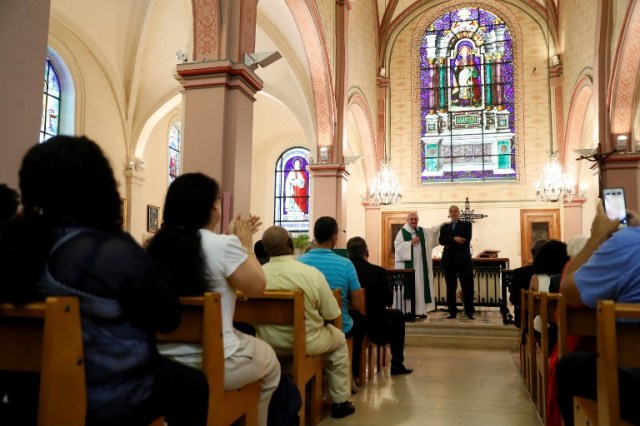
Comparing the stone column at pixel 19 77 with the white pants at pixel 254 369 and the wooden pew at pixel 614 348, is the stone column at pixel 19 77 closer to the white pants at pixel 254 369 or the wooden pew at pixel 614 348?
the white pants at pixel 254 369

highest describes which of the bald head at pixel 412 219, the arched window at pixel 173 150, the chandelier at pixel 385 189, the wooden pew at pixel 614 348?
the arched window at pixel 173 150

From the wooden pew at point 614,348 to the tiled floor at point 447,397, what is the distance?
6.51 feet

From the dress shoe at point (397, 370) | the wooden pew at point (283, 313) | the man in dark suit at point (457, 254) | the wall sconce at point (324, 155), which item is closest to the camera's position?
the wooden pew at point (283, 313)

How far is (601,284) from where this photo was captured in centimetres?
225

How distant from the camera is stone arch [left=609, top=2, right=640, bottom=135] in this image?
9234mm

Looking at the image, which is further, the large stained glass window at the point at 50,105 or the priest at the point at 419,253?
the large stained glass window at the point at 50,105

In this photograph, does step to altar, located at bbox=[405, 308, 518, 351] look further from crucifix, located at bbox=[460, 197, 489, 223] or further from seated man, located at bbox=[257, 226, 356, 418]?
crucifix, located at bbox=[460, 197, 489, 223]

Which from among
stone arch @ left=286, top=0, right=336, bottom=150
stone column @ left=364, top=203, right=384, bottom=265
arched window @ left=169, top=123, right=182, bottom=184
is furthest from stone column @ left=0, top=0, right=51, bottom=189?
stone column @ left=364, top=203, right=384, bottom=265

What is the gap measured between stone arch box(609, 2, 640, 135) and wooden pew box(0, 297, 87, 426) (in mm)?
9899

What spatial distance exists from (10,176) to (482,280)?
296 inches

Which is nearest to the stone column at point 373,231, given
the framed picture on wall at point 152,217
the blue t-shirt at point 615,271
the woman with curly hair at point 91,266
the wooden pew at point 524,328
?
the framed picture on wall at point 152,217

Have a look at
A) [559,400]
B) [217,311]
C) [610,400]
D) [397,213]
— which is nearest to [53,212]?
[217,311]

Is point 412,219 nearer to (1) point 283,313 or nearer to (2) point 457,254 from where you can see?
(2) point 457,254

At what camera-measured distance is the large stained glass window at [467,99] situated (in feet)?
52.2
